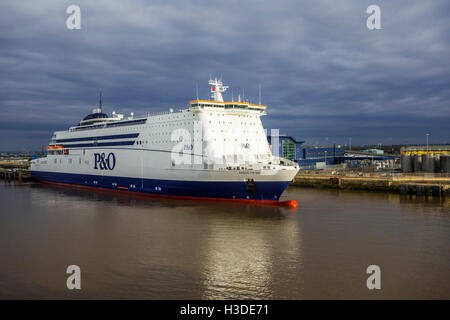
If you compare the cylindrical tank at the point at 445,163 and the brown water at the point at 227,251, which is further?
the cylindrical tank at the point at 445,163


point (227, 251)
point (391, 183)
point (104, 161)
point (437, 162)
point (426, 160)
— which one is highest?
point (104, 161)

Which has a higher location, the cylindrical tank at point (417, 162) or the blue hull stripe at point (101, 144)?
the blue hull stripe at point (101, 144)

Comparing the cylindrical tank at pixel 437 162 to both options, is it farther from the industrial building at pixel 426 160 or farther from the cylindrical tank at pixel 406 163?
the cylindrical tank at pixel 406 163

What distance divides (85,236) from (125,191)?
50.2 feet

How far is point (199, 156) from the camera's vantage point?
25.2 m

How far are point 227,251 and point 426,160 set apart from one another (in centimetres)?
3729

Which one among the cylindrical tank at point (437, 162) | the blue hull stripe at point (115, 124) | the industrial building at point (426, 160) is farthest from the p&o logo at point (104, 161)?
the cylindrical tank at point (437, 162)

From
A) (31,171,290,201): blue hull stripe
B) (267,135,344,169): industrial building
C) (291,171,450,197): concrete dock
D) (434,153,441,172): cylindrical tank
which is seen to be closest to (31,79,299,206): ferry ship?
(31,171,290,201): blue hull stripe

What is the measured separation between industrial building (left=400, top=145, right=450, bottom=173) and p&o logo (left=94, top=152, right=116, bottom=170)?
3706 cm

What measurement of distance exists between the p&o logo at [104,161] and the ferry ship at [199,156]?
0.33 feet

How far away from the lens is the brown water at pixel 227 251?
10.9 meters

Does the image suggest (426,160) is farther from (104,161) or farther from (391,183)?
(104,161)

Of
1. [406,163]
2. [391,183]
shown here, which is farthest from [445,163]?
[391,183]
